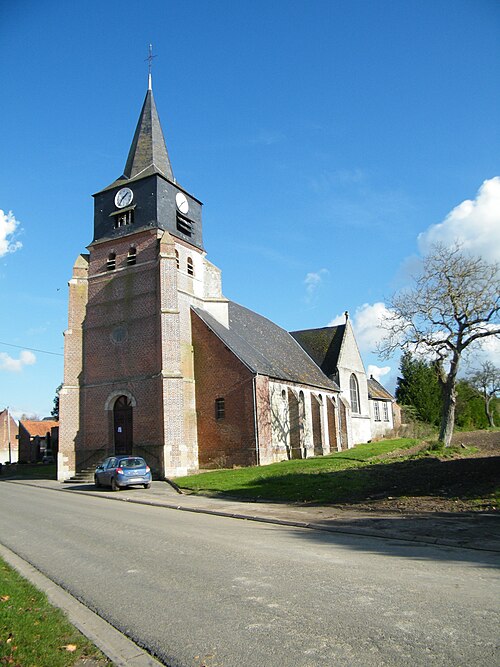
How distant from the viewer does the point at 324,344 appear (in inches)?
1751

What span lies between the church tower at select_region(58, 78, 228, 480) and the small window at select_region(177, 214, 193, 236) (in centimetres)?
6

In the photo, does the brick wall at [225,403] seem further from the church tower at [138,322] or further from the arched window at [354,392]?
the arched window at [354,392]

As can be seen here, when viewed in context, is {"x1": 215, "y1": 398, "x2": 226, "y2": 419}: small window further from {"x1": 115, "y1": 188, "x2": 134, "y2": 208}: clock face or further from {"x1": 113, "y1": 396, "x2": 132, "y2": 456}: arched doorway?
{"x1": 115, "y1": 188, "x2": 134, "y2": 208}: clock face

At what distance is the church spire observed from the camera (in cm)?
3284

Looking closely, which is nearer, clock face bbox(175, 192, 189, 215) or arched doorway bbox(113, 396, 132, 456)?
arched doorway bbox(113, 396, 132, 456)

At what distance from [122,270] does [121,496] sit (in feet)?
51.2

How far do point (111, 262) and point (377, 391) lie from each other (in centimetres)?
3082

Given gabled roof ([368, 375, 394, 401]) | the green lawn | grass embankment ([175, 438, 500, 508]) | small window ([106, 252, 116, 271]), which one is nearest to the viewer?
grass embankment ([175, 438, 500, 508])

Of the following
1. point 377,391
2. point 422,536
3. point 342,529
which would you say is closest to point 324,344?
point 377,391

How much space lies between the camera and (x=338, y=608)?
557 cm

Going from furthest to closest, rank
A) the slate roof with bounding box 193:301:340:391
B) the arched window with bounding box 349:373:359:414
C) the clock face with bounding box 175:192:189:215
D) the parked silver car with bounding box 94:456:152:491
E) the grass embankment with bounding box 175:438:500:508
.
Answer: the arched window with bounding box 349:373:359:414
the clock face with bounding box 175:192:189:215
the slate roof with bounding box 193:301:340:391
the parked silver car with bounding box 94:456:152:491
the grass embankment with bounding box 175:438:500:508

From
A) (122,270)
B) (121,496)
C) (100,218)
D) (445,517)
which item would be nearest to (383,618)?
(445,517)

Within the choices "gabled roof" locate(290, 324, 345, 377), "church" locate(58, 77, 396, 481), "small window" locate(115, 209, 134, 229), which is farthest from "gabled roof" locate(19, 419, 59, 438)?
"small window" locate(115, 209, 134, 229)

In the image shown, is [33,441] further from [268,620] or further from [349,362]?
[268,620]
